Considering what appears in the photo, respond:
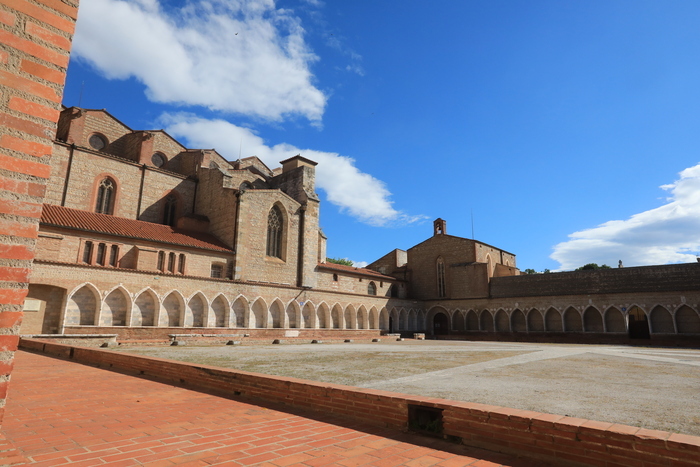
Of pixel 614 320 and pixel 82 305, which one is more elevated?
pixel 82 305

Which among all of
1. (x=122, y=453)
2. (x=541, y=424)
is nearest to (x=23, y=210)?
(x=122, y=453)

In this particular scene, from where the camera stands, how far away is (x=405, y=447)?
11.6ft

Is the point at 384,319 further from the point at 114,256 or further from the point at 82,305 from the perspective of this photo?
the point at 82,305

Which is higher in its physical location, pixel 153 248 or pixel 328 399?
pixel 153 248

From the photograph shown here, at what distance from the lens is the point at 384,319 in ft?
123

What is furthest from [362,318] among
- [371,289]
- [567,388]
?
[567,388]

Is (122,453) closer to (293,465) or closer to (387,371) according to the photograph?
(293,465)

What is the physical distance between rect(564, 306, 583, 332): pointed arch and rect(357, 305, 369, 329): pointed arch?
16.8 metres

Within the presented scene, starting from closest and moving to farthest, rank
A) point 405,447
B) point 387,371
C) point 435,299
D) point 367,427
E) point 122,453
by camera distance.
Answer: point 122,453 → point 405,447 → point 367,427 → point 387,371 → point 435,299

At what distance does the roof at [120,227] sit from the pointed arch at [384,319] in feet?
54.6

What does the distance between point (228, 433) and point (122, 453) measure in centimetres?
94

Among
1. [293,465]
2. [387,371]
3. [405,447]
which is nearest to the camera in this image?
[293,465]

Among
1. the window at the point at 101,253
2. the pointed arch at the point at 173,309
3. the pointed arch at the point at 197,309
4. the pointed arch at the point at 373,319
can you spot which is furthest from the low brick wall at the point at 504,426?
the pointed arch at the point at 373,319

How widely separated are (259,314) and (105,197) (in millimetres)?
12894
